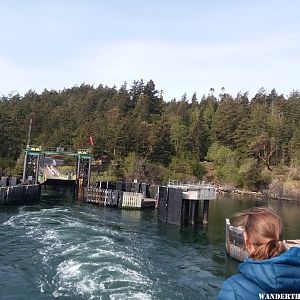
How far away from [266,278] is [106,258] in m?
21.7

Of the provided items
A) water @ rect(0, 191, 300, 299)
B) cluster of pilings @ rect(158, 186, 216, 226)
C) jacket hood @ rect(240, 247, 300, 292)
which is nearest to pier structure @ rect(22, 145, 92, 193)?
water @ rect(0, 191, 300, 299)

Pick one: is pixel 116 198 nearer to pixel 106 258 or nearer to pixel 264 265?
pixel 106 258

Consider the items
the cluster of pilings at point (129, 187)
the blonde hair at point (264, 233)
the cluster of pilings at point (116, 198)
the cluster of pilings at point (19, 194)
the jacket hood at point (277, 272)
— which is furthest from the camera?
the cluster of pilings at point (129, 187)

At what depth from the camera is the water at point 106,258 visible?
18641mm

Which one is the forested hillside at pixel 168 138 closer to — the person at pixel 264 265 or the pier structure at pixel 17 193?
the pier structure at pixel 17 193

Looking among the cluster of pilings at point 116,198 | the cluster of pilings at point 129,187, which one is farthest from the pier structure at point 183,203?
the cluster of pilings at point 129,187

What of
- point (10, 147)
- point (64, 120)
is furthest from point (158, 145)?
point (64, 120)

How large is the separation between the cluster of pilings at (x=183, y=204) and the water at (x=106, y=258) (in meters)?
1.87

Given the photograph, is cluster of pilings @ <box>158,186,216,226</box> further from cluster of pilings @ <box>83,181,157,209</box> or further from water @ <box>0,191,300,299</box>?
cluster of pilings @ <box>83,181,157,209</box>

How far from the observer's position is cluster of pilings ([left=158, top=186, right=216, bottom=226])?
39.6 metres

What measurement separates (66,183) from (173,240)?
114 ft

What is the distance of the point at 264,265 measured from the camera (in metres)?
3.07

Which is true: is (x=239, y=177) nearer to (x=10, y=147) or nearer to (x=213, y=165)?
(x=213, y=165)

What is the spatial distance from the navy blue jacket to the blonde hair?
0.15 m
